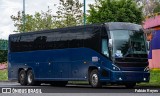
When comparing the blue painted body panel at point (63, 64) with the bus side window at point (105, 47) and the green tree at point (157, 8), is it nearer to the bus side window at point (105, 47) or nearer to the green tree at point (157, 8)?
the bus side window at point (105, 47)

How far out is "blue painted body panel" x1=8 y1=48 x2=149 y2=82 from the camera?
2433 cm

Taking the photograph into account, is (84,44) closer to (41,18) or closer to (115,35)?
(115,35)

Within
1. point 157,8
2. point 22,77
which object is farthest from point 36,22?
point 22,77

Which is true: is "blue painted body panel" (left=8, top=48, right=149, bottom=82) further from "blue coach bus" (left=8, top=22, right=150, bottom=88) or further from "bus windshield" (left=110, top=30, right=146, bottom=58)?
"bus windshield" (left=110, top=30, right=146, bottom=58)

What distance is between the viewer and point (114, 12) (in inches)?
1393

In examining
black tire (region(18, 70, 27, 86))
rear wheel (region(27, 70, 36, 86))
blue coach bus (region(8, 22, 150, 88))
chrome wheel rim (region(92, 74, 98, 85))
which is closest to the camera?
blue coach bus (region(8, 22, 150, 88))

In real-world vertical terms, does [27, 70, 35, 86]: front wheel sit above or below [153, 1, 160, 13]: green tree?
below

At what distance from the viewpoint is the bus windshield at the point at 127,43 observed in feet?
79.1

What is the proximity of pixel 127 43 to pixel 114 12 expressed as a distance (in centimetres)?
1126

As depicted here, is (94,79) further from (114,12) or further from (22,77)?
(114,12)

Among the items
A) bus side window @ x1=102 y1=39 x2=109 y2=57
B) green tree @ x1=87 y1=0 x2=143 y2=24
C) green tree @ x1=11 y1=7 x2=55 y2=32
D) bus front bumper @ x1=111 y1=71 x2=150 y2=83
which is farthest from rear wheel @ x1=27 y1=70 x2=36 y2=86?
green tree @ x1=11 y1=7 x2=55 y2=32

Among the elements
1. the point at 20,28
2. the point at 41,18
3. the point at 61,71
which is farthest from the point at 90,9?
the point at 41,18

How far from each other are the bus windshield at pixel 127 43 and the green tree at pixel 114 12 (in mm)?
9878

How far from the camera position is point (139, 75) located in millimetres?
24406
